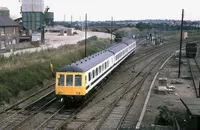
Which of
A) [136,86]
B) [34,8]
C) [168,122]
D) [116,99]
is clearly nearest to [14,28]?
[34,8]

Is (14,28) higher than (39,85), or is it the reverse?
(14,28)

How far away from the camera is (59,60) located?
35750 mm

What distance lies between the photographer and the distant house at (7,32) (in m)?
50.7

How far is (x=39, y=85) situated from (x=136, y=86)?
322 inches

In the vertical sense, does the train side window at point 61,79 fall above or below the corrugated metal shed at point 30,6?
below

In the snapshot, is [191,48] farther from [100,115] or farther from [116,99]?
[100,115]

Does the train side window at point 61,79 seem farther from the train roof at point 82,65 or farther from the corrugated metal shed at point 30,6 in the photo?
the corrugated metal shed at point 30,6

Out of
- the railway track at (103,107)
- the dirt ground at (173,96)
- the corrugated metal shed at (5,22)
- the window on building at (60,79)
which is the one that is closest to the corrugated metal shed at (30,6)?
the corrugated metal shed at (5,22)

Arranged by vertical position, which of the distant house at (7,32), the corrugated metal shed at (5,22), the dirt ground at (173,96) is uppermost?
the corrugated metal shed at (5,22)

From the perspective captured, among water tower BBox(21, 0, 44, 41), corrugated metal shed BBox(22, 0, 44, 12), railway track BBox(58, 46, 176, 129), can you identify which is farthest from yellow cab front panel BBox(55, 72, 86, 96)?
corrugated metal shed BBox(22, 0, 44, 12)

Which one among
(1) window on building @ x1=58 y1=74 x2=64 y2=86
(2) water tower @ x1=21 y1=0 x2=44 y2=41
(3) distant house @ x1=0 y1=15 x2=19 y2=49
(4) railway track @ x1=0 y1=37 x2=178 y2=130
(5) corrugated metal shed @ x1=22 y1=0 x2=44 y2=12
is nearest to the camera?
(4) railway track @ x1=0 y1=37 x2=178 y2=130

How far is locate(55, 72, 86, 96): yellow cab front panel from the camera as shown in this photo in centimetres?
2050

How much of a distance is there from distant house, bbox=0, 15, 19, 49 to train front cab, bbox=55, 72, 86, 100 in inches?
1235

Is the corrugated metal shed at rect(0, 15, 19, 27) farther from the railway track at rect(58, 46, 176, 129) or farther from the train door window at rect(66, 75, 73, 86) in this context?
the train door window at rect(66, 75, 73, 86)
